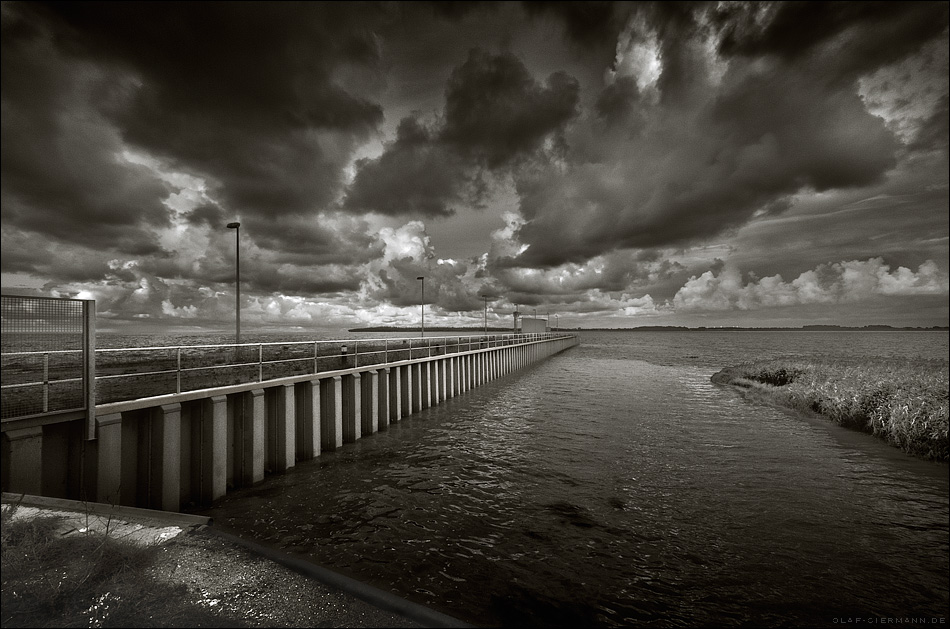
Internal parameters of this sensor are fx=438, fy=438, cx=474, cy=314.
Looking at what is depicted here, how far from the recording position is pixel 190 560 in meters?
3.72

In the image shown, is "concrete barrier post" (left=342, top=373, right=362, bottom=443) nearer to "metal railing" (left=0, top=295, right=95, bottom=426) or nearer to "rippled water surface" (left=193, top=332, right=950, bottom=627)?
"rippled water surface" (left=193, top=332, right=950, bottom=627)

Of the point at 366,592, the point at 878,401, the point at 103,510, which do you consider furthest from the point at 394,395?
the point at 878,401

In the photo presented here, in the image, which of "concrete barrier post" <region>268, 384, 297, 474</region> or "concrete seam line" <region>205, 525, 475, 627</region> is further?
"concrete barrier post" <region>268, 384, 297, 474</region>

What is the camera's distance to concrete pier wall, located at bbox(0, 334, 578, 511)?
714cm

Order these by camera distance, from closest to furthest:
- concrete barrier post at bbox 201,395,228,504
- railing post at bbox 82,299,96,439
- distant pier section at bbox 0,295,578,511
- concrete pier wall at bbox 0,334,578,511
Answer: distant pier section at bbox 0,295,578,511, railing post at bbox 82,299,96,439, concrete pier wall at bbox 0,334,578,511, concrete barrier post at bbox 201,395,228,504

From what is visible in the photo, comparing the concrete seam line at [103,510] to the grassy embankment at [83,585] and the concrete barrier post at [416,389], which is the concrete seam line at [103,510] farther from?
the concrete barrier post at [416,389]

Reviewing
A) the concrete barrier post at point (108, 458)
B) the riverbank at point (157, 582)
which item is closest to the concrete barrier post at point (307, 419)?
the concrete barrier post at point (108, 458)

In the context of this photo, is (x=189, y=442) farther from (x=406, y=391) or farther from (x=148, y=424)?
(x=406, y=391)

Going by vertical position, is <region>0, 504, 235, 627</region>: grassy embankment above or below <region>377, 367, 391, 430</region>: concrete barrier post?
above

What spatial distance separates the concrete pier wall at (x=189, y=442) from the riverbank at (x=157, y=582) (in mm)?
3896

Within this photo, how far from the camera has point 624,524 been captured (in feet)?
28.6

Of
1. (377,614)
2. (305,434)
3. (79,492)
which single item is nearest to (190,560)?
(377,614)

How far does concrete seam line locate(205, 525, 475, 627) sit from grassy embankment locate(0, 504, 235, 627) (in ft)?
2.35

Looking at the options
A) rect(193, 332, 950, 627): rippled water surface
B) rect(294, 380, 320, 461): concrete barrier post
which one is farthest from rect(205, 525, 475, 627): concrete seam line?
rect(294, 380, 320, 461): concrete barrier post
